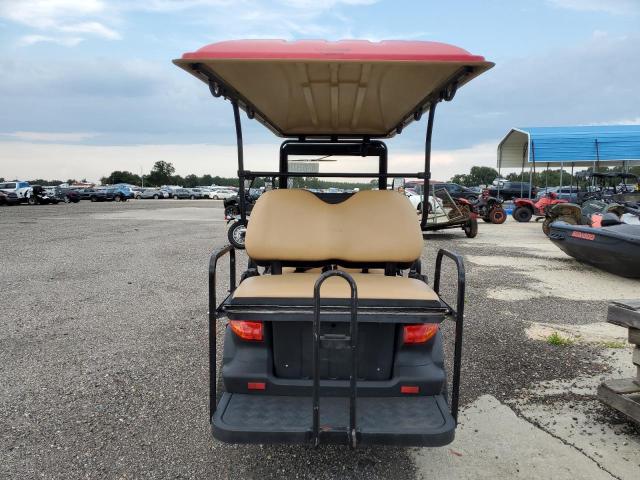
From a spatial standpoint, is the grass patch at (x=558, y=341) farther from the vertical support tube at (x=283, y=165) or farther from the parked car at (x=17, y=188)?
the parked car at (x=17, y=188)

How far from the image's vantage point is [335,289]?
253cm

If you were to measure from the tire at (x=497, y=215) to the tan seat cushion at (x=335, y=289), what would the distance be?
1592 cm

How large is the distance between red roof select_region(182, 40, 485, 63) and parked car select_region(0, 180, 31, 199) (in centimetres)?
3358

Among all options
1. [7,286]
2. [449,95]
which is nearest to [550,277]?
[449,95]

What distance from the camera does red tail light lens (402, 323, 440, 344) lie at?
2.50 metres

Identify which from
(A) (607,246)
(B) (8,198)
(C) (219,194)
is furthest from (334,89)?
(C) (219,194)

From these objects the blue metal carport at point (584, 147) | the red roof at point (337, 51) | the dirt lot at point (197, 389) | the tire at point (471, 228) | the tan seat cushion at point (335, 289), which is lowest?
the dirt lot at point (197, 389)

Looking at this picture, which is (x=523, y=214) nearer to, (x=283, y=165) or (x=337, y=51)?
(x=283, y=165)

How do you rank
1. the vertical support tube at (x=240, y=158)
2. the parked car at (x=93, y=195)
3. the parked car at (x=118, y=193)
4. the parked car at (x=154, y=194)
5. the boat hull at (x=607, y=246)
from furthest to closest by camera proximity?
the parked car at (x=154, y=194) → the parked car at (x=118, y=193) → the parked car at (x=93, y=195) → the boat hull at (x=607, y=246) → the vertical support tube at (x=240, y=158)

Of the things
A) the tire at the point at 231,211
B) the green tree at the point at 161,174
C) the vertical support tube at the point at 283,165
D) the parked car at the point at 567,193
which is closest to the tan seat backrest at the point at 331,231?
the vertical support tube at the point at 283,165

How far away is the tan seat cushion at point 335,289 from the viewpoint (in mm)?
2420

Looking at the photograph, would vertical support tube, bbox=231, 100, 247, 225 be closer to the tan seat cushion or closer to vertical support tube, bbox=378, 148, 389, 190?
the tan seat cushion

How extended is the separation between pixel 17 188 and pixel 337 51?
34.2 meters

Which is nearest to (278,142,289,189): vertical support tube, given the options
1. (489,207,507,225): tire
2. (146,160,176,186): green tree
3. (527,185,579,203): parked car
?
(527,185,579,203): parked car
